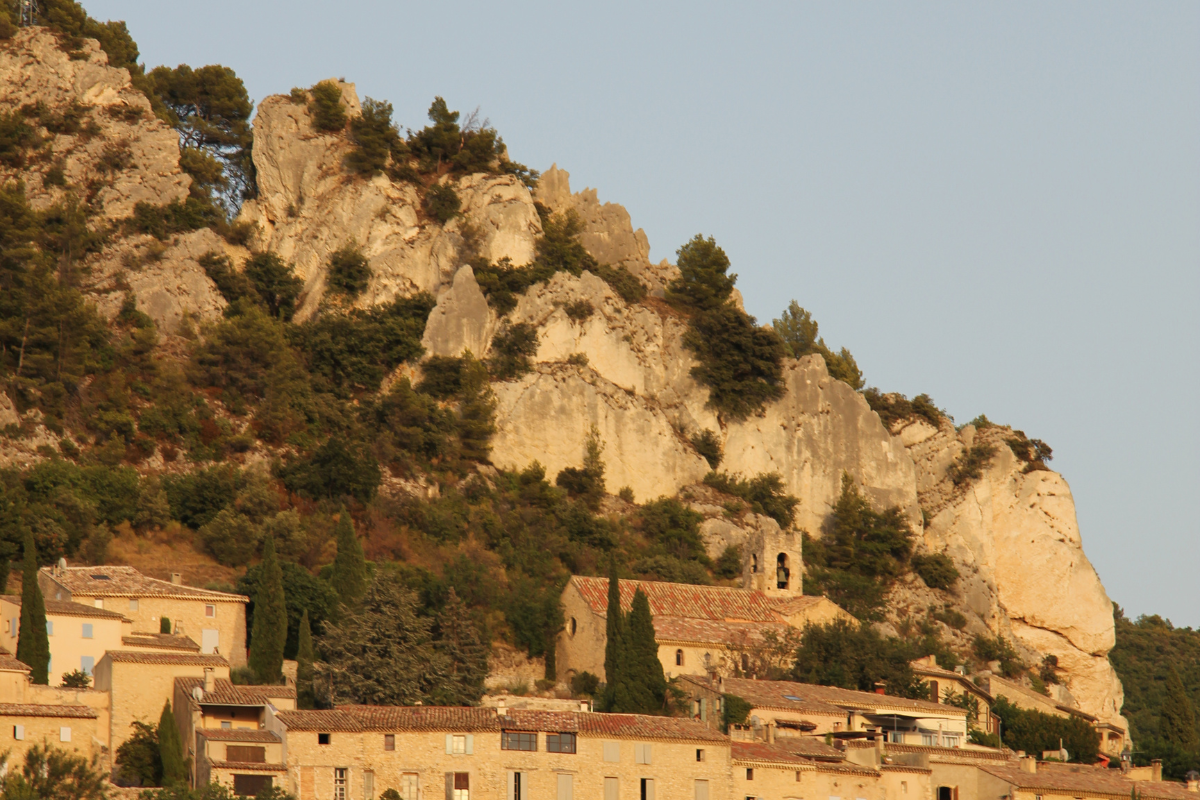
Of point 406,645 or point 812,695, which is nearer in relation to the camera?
point 406,645

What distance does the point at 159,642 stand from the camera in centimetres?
5369

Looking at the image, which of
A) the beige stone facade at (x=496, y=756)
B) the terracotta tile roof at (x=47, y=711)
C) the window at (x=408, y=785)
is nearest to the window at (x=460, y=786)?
A: the beige stone facade at (x=496, y=756)

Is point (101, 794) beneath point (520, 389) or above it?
beneath

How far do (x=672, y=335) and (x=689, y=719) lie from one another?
1540 inches

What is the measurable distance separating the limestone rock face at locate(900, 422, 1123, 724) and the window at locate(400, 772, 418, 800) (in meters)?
43.0

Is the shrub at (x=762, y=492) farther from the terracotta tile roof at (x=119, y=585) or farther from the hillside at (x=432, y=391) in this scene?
the terracotta tile roof at (x=119, y=585)

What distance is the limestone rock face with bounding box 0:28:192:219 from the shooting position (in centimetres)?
8494

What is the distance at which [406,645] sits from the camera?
54.4 m

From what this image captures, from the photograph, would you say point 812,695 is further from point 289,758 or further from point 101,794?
point 101,794

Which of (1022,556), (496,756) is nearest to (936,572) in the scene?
(1022,556)

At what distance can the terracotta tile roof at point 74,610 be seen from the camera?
53062 millimetres

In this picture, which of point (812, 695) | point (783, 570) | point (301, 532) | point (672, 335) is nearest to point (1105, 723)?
point (783, 570)

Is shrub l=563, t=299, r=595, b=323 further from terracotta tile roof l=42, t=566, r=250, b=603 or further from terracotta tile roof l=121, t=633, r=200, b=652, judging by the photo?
terracotta tile roof l=121, t=633, r=200, b=652

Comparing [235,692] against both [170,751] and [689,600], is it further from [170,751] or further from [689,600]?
[689,600]
